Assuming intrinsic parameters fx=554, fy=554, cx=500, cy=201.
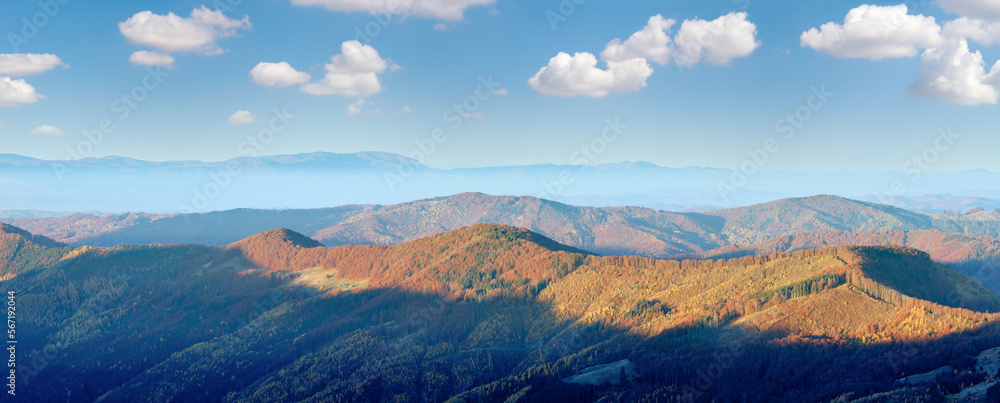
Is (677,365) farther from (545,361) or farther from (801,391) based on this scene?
(545,361)

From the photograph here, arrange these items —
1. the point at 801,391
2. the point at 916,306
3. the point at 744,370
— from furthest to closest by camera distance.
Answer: the point at 916,306
the point at 744,370
the point at 801,391

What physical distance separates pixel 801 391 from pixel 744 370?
17.0 m

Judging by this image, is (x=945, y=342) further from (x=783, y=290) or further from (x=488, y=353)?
(x=488, y=353)

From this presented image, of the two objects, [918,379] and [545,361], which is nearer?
[918,379]

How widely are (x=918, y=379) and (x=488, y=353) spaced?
407ft

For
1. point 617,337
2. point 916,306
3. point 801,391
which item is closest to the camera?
point 801,391

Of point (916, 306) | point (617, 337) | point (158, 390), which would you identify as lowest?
point (158, 390)

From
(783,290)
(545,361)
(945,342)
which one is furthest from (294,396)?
(945,342)

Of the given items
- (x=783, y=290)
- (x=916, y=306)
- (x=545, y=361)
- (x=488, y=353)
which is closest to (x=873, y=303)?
(x=916, y=306)

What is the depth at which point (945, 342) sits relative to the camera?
5251 inches

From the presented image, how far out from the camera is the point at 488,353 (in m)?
198

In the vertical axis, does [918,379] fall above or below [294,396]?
above

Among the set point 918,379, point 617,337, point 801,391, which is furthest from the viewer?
point 617,337

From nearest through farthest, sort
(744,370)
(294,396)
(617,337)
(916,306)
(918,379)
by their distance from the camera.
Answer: (918,379) < (744,370) < (916,306) < (294,396) < (617,337)
